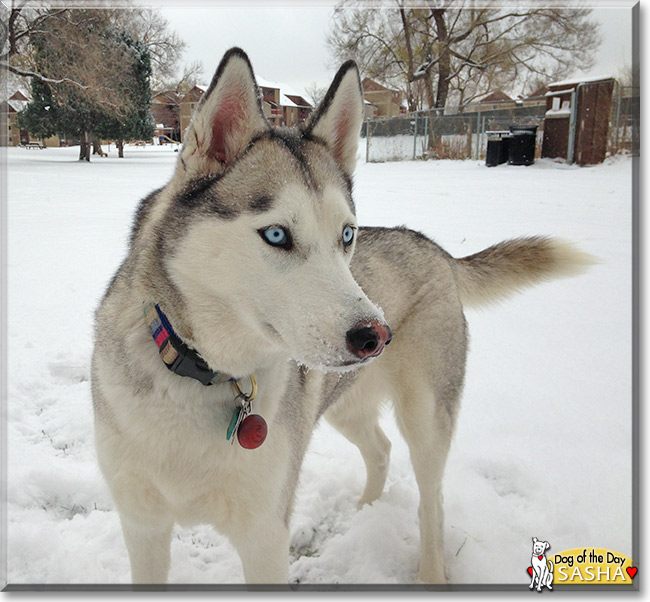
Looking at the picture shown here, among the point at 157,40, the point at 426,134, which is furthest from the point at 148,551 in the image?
the point at 426,134

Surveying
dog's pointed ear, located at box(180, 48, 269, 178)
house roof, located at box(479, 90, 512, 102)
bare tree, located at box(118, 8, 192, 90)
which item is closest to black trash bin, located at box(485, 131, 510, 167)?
house roof, located at box(479, 90, 512, 102)

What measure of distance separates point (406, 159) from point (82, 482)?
677 inches

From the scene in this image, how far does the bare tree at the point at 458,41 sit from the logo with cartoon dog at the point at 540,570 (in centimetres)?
223

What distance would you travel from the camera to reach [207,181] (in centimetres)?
Result: 149

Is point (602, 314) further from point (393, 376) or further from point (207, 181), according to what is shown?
point (207, 181)

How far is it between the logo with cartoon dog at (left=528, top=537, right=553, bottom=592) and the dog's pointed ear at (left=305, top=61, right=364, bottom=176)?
67.1 inches

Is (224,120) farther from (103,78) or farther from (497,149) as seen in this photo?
(497,149)

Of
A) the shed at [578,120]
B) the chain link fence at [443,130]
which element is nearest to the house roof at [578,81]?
the shed at [578,120]

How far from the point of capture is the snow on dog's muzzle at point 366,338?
1.19 m

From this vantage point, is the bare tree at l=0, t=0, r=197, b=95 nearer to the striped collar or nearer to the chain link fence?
the striped collar

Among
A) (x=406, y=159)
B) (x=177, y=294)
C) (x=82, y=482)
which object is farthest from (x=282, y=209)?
(x=406, y=159)

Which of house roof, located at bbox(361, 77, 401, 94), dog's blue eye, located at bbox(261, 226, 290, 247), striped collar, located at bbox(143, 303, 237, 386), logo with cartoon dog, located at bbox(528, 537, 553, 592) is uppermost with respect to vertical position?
house roof, located at bbox(361, 77, 401, 94)

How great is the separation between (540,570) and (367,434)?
102 centimetres

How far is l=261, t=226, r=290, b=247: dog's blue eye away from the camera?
136 cm
